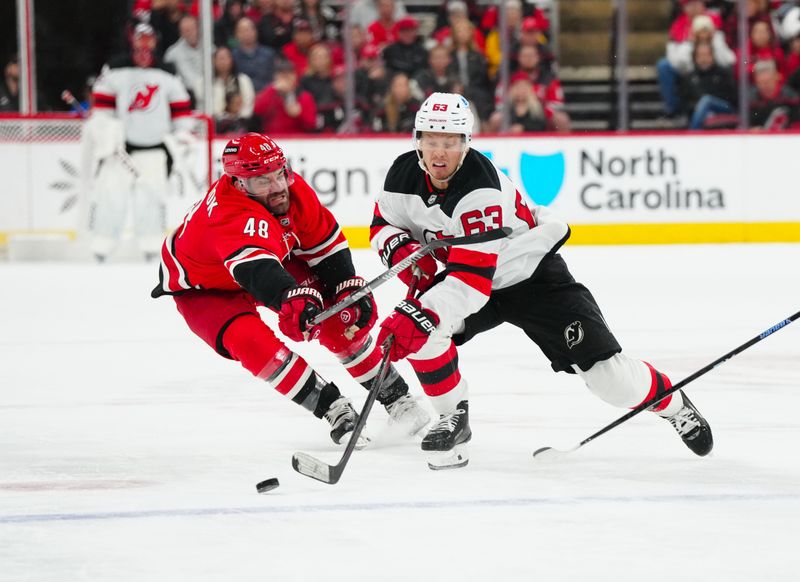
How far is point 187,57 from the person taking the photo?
8.72 meters

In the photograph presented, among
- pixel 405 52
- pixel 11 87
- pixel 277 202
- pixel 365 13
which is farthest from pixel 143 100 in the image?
pixel 277 202

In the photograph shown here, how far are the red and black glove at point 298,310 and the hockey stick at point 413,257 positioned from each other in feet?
0.06

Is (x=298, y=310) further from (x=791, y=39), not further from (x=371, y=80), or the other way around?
(x=791, y=39)

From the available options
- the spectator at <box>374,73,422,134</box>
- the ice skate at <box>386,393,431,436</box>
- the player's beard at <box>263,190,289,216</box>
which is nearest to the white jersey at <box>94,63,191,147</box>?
the spectator at <box>374,73,422,134</box>

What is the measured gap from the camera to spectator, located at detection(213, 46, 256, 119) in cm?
867

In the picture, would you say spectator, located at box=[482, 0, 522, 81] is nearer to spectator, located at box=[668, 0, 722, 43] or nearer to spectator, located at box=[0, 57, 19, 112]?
spectator, located at box=[668, 0, 722, 43]

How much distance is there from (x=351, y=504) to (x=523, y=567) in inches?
21.8

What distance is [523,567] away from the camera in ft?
7.46

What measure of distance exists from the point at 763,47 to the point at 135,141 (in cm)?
405

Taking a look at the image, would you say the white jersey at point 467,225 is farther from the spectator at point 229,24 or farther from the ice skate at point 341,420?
the spectator at point 229,24

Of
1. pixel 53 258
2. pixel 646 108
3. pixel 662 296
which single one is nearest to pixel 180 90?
pixel 53 258

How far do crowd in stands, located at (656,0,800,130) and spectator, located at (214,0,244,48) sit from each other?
9.04ft

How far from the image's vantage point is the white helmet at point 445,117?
10.1 feet

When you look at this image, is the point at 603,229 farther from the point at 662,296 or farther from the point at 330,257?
the point at 330,257
